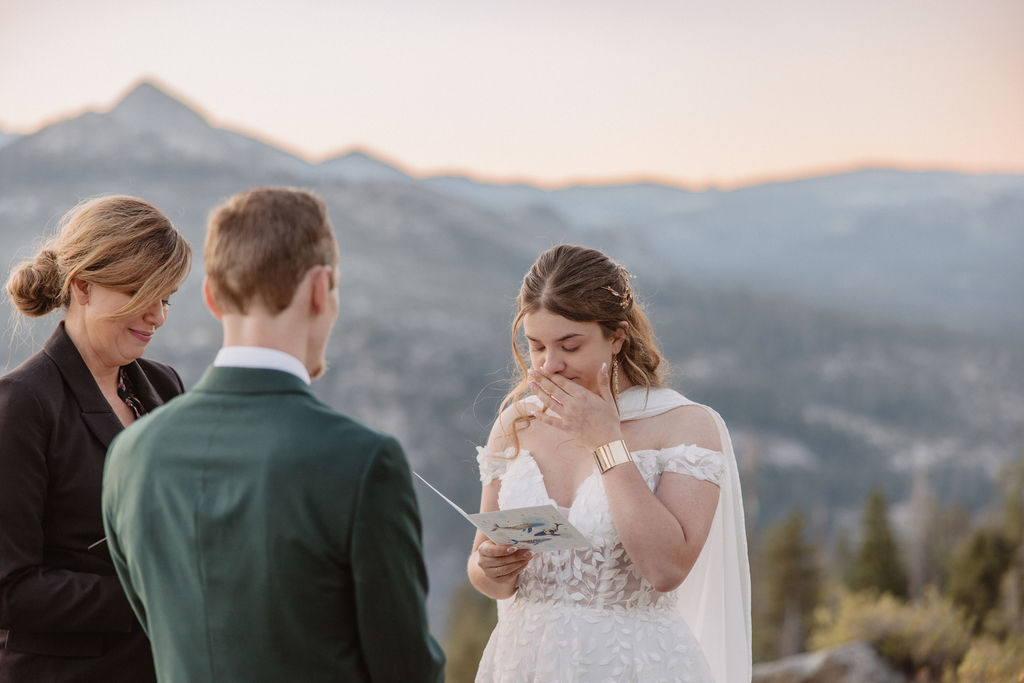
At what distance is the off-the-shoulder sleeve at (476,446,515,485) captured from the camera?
129 inches

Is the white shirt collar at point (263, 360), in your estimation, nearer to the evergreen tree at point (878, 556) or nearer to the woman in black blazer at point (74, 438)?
the woman in black blazer at point (74, 438)

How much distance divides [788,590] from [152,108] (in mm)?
136648

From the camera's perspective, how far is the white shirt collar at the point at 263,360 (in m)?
1.87

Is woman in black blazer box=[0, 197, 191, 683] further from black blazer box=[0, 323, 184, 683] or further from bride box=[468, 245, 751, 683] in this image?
bride box=[468, 245, 751, 683]

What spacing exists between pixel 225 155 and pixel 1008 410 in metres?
118

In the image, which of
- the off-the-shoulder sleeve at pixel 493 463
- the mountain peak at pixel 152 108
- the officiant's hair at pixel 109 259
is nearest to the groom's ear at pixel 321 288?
A: the officiant's hair at pixel 109 259

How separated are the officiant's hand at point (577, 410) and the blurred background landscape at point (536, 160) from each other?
215 ft

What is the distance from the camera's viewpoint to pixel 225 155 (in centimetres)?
15300

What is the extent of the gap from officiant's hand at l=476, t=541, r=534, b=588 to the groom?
95 centimetres

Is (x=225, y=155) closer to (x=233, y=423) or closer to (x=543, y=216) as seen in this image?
(x=543, y=216)

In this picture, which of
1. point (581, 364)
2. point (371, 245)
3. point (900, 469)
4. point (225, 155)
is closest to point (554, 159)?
point (371, 245)

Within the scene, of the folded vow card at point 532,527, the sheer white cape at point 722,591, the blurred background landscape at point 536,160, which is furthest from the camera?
the blurred background landscape at point 536,160

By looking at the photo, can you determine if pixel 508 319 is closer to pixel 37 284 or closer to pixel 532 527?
pixel 37 284

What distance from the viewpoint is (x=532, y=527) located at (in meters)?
2.63
